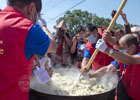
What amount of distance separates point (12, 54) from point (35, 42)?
21cm

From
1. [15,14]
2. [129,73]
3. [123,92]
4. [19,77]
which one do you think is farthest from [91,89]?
[15,14]

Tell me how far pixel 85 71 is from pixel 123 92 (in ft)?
2.77

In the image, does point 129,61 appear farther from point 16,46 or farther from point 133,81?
point 16,46

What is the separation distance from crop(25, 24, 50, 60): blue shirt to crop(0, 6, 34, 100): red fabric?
0.11 ft

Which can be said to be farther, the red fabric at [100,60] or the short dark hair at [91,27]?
the short dark hair at [91,27]

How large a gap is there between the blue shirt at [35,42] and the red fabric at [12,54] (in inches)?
1.4

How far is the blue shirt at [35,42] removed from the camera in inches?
48.3

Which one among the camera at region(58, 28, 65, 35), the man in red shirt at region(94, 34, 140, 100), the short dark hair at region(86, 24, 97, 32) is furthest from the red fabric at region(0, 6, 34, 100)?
Result: the camera at region(58, 28, 65, 35)

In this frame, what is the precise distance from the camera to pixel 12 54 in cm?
120

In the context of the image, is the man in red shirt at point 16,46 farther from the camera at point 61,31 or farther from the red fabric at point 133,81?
the camera at point 61,31

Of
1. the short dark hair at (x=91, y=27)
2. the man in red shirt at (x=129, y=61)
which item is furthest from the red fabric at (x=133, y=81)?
the short dark hair at (x=91, y=27)

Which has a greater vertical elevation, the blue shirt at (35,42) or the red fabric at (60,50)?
the blue shirt at (35,42)

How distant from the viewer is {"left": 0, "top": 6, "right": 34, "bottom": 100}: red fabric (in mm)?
1180

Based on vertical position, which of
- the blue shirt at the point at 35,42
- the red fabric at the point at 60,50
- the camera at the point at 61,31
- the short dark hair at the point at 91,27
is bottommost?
the red fabric at the point at 60,50
